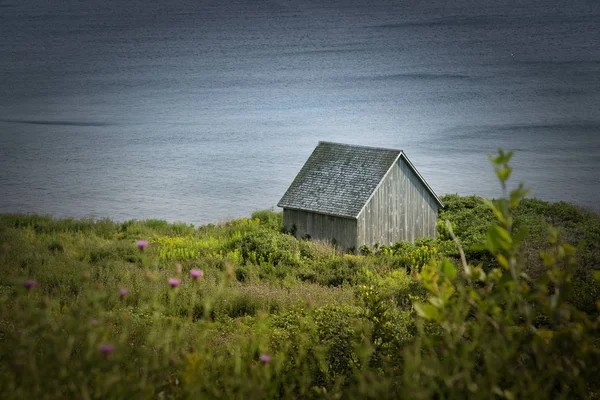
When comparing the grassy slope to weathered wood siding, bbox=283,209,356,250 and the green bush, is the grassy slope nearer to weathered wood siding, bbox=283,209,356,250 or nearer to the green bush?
the green bush

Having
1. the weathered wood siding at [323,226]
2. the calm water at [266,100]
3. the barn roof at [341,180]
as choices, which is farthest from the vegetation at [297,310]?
the calm water at [266,100]

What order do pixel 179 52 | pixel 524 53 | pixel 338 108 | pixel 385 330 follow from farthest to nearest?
1. pixel 179 52
2. pixel 524 53
3. pixel 338 108
4. pixel 385 330

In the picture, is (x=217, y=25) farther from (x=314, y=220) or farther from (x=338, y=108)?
(x=314, y=220)

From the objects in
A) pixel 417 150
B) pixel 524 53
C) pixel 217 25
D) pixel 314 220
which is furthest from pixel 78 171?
pixel 217 25

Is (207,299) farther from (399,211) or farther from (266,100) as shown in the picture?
(266,100)

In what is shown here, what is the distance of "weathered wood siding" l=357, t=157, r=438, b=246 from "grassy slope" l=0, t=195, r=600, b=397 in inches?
29.5

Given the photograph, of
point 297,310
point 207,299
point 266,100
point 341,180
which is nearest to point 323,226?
point 341,180

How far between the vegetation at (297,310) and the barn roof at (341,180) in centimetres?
154

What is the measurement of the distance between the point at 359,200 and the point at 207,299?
20.2 meters

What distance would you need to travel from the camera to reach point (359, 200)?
2620 centimetres

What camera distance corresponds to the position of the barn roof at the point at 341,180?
86.6ft

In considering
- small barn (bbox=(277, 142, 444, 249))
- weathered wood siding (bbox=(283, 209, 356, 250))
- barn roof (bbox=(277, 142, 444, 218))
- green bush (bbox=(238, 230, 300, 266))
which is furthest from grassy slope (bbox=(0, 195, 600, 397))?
barn roof (bbox=(277, 142, 444, 218))

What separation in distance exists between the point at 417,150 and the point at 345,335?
158 feet

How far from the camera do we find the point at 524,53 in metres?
119
